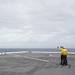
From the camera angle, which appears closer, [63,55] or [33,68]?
[33,68]

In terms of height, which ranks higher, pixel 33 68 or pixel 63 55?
pixel 63 55

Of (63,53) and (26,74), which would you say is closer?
(26,74)

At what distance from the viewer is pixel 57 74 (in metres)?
19.8

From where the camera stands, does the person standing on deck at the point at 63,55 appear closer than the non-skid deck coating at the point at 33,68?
No

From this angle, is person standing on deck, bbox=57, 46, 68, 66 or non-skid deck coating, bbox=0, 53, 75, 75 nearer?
non-skid deck coating, bbox=0, 53, 75, 75

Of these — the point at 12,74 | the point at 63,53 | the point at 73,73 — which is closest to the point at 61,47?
the point at 63,53

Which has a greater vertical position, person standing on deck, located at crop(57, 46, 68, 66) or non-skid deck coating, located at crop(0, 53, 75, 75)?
person standing on deck, located at crop(57, 46, 68, 66)

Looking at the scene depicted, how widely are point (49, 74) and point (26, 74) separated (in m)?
1.69

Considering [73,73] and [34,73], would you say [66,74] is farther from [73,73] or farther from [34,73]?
[34,73]

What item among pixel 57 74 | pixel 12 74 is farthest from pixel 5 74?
pixel 57 74

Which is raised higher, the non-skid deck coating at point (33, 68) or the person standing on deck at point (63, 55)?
the person standing on deck at point (63, 55)

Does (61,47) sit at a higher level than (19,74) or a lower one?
higher

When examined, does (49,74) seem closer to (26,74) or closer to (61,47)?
(26,74)

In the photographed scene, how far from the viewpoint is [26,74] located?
19.7 metres
